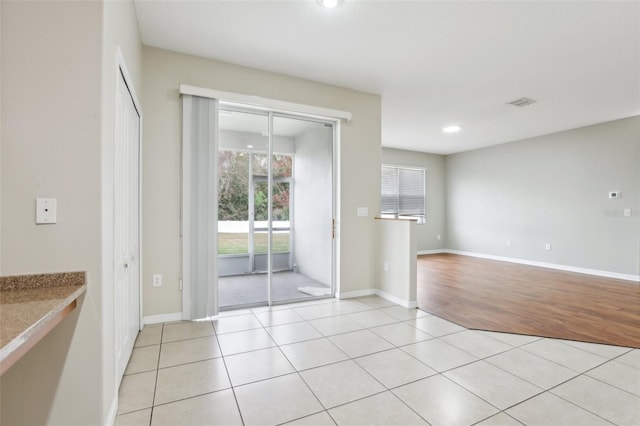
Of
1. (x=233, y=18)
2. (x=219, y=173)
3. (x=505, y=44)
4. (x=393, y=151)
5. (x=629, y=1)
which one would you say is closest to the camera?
(x=629, y=1)

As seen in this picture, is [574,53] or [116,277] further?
[574,53]

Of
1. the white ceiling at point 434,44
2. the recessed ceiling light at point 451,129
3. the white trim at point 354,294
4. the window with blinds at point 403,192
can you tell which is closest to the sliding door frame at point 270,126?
the white trim at point 354,294

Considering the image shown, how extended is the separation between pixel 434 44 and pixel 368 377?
304cm

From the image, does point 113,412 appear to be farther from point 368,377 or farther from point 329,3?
point 329,3

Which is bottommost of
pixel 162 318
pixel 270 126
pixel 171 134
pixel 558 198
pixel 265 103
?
pixel 162 318

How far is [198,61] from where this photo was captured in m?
3.26

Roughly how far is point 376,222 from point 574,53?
2.76m

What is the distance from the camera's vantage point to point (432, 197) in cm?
848

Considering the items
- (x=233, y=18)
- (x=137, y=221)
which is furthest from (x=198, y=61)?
(x=137, y=221)

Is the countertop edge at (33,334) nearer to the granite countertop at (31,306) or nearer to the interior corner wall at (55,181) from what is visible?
the granite countertop at (31,306)

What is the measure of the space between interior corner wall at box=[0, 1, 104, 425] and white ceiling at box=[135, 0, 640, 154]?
4.51 feet

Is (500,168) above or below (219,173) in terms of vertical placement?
above

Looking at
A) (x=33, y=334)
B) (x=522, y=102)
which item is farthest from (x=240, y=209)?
(x=522, y=102)

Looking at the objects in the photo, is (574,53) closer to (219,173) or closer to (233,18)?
(233,18)
